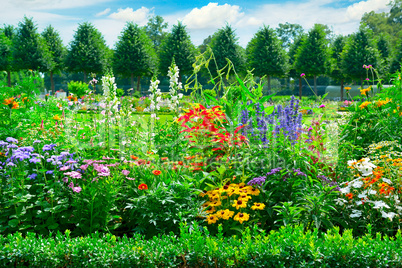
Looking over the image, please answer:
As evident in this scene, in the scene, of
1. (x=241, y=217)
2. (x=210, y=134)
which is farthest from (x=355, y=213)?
(x=210, y=134)

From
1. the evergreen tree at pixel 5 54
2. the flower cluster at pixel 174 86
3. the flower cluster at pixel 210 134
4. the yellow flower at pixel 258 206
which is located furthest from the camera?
the evergreen tree at pixel 5 54

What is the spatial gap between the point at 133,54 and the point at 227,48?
7461 millimetres

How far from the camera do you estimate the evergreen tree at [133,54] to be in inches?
1059

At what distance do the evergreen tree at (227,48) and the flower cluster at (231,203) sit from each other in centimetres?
2499

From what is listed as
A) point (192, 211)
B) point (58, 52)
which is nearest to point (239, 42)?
point (58, 52)

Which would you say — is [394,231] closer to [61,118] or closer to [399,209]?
[399,209]

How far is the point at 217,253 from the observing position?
256 cm

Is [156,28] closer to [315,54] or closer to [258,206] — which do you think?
[315,54]

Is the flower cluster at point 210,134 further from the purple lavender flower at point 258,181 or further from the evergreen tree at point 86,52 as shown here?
the evergreen tree at point 86,52

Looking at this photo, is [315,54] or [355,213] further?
[315,54]

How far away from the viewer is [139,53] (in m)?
26.9

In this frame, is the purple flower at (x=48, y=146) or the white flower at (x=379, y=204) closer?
the white flower at (x=379, y=204)

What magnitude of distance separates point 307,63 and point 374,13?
39.8 metres

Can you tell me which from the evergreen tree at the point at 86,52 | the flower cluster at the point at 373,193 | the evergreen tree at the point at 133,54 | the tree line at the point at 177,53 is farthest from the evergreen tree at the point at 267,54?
the flower cluster at the point at 373,193
